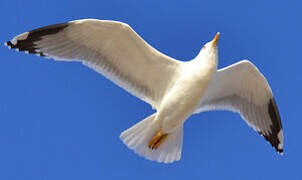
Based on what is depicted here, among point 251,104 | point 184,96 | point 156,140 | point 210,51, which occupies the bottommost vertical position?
point 156,140

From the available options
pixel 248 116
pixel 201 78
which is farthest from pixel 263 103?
pixel 201 78

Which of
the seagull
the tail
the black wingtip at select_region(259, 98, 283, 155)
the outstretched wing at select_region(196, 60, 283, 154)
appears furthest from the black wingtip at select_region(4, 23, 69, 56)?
the black wingtip at select_region(259, 98, 283, 155)

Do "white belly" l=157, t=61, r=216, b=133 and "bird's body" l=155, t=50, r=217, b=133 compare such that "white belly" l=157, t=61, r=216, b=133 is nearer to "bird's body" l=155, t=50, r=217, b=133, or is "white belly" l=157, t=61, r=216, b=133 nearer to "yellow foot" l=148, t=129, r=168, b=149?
"bird's body" l=155, t=50, r=217, b=133

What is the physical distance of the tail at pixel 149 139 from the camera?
5.71 m

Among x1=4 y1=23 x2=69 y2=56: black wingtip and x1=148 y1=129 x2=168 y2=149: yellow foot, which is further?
x1=148 y1=129 x2=168 y2=149: yellow foot

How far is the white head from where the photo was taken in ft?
18.1

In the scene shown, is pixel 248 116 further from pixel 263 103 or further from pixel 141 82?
pixel 141 82

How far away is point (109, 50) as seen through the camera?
571 centimetres

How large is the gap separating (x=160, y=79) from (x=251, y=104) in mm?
1116

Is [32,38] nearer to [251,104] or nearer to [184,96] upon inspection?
[184,96]

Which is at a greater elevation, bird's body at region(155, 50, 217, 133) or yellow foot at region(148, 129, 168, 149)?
bird's body at region(155, 50, 217, 133)

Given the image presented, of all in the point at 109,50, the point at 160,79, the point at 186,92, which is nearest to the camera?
the point at 186,92

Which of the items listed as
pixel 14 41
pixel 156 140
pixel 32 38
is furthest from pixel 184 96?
pixel 14 41

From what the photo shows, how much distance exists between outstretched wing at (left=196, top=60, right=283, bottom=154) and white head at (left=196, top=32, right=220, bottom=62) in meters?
0.53
